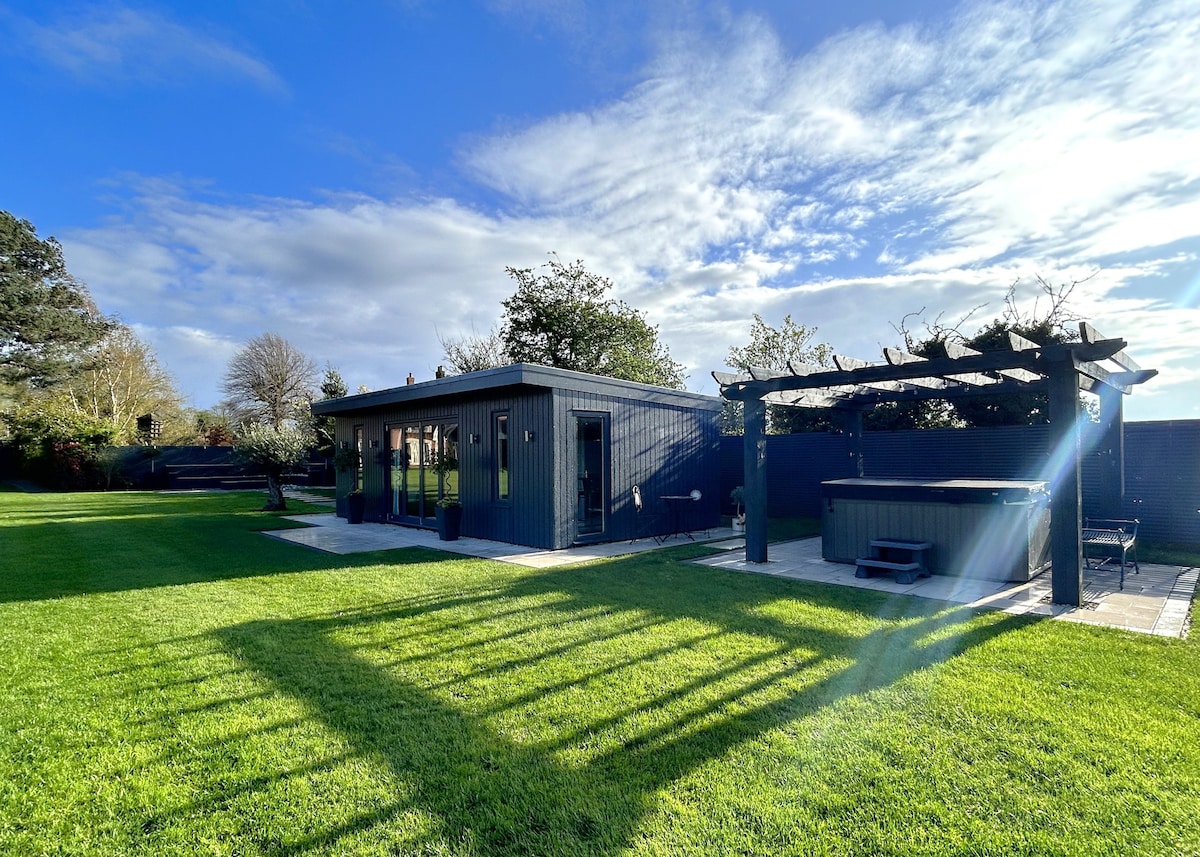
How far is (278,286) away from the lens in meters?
20.2

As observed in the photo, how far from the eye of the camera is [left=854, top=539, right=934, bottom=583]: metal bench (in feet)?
19.7

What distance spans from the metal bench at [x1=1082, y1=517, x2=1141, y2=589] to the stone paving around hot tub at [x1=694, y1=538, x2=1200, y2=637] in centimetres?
23

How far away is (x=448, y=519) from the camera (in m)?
9.13

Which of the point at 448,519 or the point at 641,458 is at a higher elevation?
the point at 641,458

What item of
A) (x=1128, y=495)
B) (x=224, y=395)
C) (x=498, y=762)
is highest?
(x=224, y=395)

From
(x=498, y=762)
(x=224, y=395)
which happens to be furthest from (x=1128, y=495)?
(x=224, y=395)

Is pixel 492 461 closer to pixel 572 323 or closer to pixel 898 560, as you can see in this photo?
pixel 898 560

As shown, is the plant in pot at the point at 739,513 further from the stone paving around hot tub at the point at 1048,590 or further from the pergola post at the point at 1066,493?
the pergola post at the point at 1066,493

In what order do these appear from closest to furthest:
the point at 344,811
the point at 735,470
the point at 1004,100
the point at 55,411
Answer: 1. the point at 344,811
2. the point at 1004,100
3. the point at 735,470
4. the point at 55,411

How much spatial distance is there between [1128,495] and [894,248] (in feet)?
19.3

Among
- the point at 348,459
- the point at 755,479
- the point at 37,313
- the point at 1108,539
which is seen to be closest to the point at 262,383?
the point at 37,313

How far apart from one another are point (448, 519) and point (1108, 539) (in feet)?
27.1

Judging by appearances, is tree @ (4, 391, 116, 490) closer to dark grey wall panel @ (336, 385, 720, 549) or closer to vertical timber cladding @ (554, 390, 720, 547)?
dark grey wall panel @ (336, 385, 720, 549)

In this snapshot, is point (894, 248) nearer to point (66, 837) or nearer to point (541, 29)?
point (541, 29)
